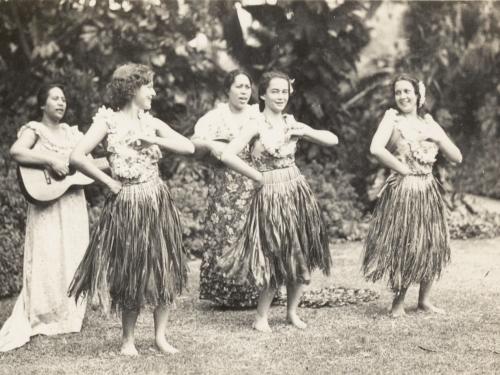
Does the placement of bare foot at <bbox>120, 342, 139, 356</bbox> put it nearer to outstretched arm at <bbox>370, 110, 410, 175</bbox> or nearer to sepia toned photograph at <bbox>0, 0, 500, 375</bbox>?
sepia toned photograph at <bbox>0, 0, 500, 375</bbox>

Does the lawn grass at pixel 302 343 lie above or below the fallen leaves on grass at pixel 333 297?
below

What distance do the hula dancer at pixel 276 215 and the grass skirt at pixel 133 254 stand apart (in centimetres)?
59

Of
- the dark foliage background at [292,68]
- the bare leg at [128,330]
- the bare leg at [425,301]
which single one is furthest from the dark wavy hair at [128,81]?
the dark foliage background at [292,68]

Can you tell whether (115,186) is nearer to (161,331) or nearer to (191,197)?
(161,331)

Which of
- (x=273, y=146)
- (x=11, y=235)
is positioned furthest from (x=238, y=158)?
(x=11, y=235)

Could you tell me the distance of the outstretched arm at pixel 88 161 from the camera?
385 centimetres

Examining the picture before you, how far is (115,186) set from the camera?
3.95 metres

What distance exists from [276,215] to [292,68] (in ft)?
14.3

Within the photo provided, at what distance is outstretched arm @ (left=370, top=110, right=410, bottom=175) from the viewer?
473 cm

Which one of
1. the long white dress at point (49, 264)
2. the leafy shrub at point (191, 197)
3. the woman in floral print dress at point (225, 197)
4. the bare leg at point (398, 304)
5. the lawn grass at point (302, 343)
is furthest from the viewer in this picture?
the leafy shrub at point (191, 197)

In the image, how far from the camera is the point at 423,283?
4.88m

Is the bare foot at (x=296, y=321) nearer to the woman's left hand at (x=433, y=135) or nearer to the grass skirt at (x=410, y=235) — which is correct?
the grass skirt at (x=410, y=235)

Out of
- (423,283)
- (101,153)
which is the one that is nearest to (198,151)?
(423,283)

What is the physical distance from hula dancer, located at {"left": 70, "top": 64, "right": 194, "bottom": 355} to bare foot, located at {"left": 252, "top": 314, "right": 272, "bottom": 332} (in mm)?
708
